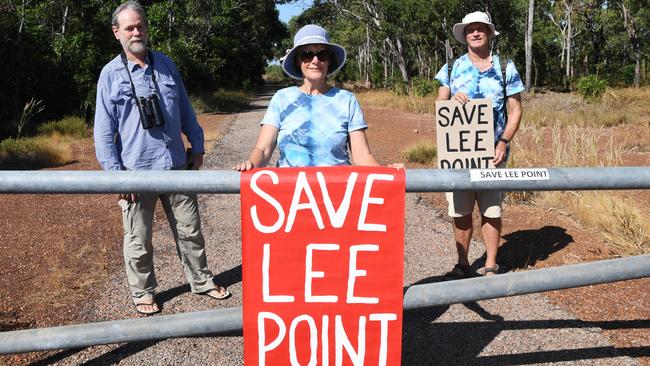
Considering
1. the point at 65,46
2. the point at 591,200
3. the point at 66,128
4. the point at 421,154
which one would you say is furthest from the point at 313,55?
the point at 65,46

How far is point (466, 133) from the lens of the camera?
446 centimetres

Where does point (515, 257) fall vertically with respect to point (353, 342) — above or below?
below

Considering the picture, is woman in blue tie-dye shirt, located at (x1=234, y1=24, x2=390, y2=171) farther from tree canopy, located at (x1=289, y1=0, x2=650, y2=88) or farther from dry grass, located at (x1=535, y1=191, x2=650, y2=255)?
tree canopy, located at (x1=289, y1=0, x2=650, y2=88)

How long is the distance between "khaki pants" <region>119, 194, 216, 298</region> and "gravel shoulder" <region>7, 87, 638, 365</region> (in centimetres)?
17

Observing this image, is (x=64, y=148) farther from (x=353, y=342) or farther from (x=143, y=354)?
(x=353, y=342)

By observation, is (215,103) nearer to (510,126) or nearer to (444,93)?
(444,93)

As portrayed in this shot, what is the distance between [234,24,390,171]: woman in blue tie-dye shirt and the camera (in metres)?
3.26

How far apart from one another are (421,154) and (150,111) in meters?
8.31

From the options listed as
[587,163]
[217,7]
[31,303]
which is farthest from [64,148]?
[217,7]

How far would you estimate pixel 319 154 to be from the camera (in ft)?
10.8

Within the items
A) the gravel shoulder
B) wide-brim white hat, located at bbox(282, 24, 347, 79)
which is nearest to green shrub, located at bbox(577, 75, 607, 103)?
the gravel shoulder

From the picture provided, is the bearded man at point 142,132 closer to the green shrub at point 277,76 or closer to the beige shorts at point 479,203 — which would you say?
the beige shorts at point 479,203

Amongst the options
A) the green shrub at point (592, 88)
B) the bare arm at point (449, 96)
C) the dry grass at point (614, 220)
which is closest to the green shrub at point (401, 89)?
the green shrub at point (592, 88)

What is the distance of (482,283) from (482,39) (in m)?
2.38
